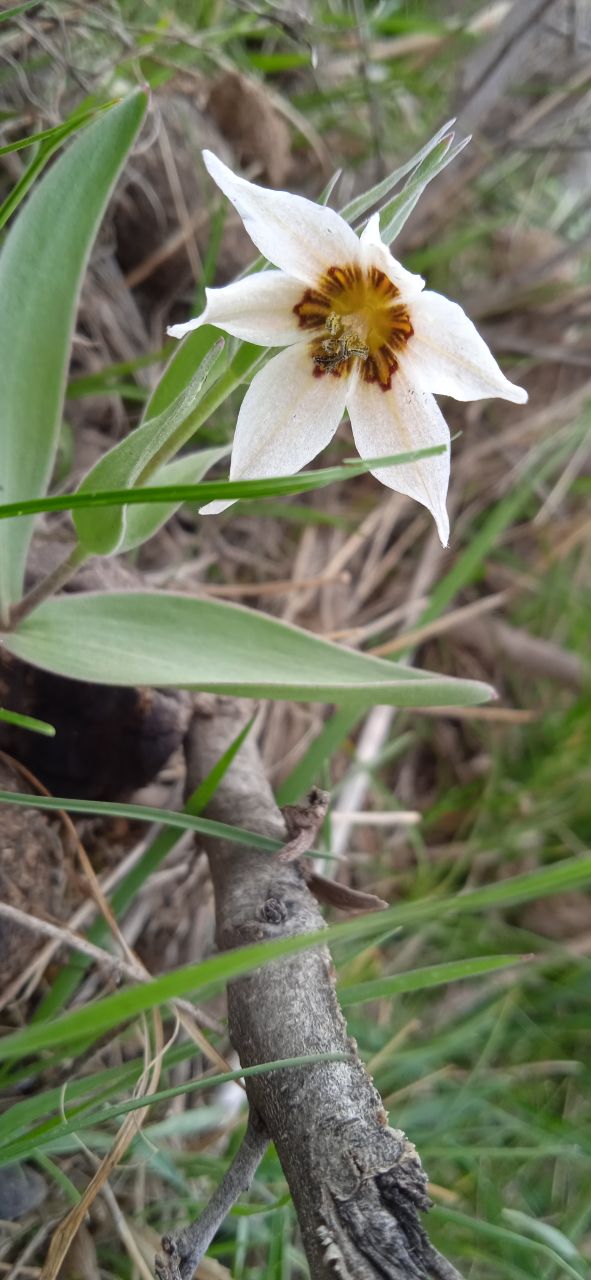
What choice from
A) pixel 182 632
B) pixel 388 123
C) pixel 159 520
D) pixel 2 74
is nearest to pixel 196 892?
pixel 182 632

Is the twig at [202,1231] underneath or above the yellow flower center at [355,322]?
underneath

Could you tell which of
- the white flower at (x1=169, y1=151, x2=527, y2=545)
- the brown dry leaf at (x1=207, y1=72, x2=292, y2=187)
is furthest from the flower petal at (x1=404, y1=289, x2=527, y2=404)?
the brown dry leaf at (x1=207, y1=72, x2=292, y2=187)

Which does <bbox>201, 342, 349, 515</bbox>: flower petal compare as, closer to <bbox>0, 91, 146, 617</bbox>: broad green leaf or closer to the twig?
<bbox>0, 91, 146, 617</bbox>: broad green leaf

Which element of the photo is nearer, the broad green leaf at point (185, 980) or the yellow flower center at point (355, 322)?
the broad green leaf at point (185, 980)

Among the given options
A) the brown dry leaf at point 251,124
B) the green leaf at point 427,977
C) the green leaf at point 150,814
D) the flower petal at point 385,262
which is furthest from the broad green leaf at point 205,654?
the brown dry leaf at point 251,124

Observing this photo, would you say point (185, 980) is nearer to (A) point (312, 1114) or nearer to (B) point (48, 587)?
(A) point (312, 1114)

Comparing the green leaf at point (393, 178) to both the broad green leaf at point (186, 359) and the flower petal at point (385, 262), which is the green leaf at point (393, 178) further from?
the broad green leaf at point (186, 359)

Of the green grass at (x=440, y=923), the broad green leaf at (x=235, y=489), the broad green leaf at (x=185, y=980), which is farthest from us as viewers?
the green grass at (x=440, y=923)
